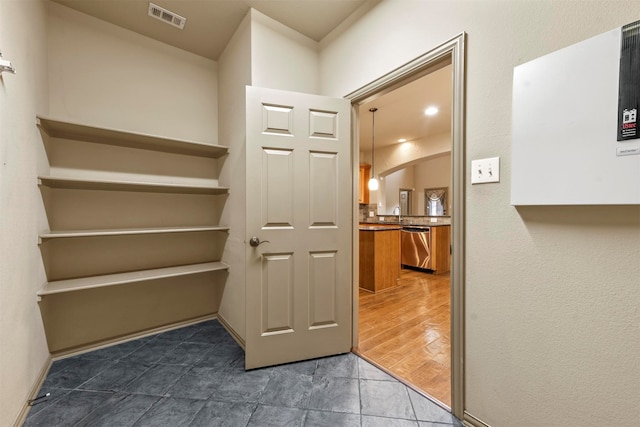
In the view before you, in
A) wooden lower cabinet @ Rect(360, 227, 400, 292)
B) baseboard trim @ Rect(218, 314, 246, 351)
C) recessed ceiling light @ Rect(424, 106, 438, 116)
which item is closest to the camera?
baseboard trim @ Rect(218, 314, 246, 351)

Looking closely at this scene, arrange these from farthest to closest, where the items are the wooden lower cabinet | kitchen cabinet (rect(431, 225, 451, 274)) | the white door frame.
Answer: kitchen cabinet (rect(431, 225, 451, 274))
the wooden lower cabinet
the white door frame

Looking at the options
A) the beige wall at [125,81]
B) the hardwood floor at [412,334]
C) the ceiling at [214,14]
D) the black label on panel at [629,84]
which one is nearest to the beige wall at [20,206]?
the beige wall at [125,81]

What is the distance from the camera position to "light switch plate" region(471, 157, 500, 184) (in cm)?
129

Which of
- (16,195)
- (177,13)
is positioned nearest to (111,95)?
(177,13)

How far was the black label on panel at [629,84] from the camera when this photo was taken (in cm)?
90

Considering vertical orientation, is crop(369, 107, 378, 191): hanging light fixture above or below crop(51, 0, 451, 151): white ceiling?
below

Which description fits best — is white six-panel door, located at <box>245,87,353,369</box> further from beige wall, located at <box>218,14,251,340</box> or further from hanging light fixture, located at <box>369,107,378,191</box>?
hanging light fixture, located at <box>369,107,378,191</box>

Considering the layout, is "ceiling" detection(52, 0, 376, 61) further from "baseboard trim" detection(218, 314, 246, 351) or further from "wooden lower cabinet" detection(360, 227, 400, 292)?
"baseboard trim" detection(218, 314, 246, 351)

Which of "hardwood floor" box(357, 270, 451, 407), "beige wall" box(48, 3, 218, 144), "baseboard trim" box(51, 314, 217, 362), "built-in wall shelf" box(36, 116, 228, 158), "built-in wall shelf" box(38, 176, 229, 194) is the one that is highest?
"beige wall" box(48, 3, 218, 144)

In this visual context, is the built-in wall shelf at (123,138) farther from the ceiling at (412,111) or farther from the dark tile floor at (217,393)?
the ceiling at (412,111)

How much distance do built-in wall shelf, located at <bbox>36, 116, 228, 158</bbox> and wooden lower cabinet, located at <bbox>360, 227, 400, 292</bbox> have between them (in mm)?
2300

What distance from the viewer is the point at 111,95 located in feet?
7.54

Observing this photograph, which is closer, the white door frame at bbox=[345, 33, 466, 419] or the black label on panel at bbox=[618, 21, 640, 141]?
the black label on panel at bbox=[618, 21, 640, 141]

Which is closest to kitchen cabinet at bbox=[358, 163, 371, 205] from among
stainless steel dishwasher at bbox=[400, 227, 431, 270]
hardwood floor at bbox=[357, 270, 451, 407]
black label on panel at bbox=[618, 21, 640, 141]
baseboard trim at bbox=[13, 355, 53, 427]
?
stainless steel dishwasher at bbox=[400, 227, 431, 270]
